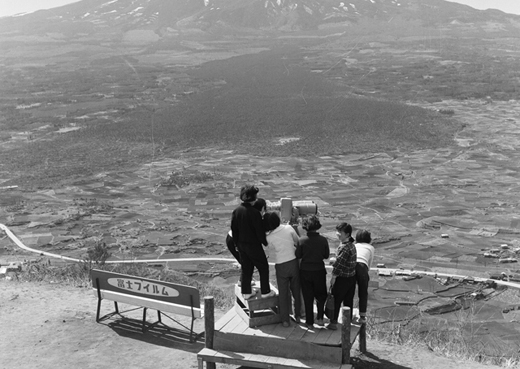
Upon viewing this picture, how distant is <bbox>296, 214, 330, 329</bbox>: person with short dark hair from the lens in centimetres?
803

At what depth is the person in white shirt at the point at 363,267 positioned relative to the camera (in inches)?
338

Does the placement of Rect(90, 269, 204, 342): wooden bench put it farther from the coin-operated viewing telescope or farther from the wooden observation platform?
the coin-operated viewing telescope

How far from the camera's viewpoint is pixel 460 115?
7919 centimetres

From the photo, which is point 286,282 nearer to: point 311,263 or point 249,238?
point 311,263

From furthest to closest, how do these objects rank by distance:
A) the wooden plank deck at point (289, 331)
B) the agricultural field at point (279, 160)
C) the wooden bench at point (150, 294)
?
the agricultural field at point (279, 160) → the wooden bench at point (150, 294) → the wooden plank deck at point (289, 331)

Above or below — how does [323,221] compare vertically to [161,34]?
below

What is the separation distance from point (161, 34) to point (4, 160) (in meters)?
128

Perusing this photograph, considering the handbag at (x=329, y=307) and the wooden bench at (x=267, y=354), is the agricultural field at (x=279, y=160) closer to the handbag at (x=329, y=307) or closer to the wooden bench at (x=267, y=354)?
the handbag at (x=329, y=307)

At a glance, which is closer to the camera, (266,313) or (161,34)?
(266,313)

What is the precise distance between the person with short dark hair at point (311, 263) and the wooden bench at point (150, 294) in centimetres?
235

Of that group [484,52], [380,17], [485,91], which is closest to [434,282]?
[485,91]

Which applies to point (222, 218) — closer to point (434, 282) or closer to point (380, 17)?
point (434, 282)

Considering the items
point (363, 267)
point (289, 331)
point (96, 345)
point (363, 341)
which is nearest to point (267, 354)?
point (289, 331)

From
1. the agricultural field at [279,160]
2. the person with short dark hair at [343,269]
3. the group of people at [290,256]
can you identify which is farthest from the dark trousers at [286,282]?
the agricultural field at [279,160]
